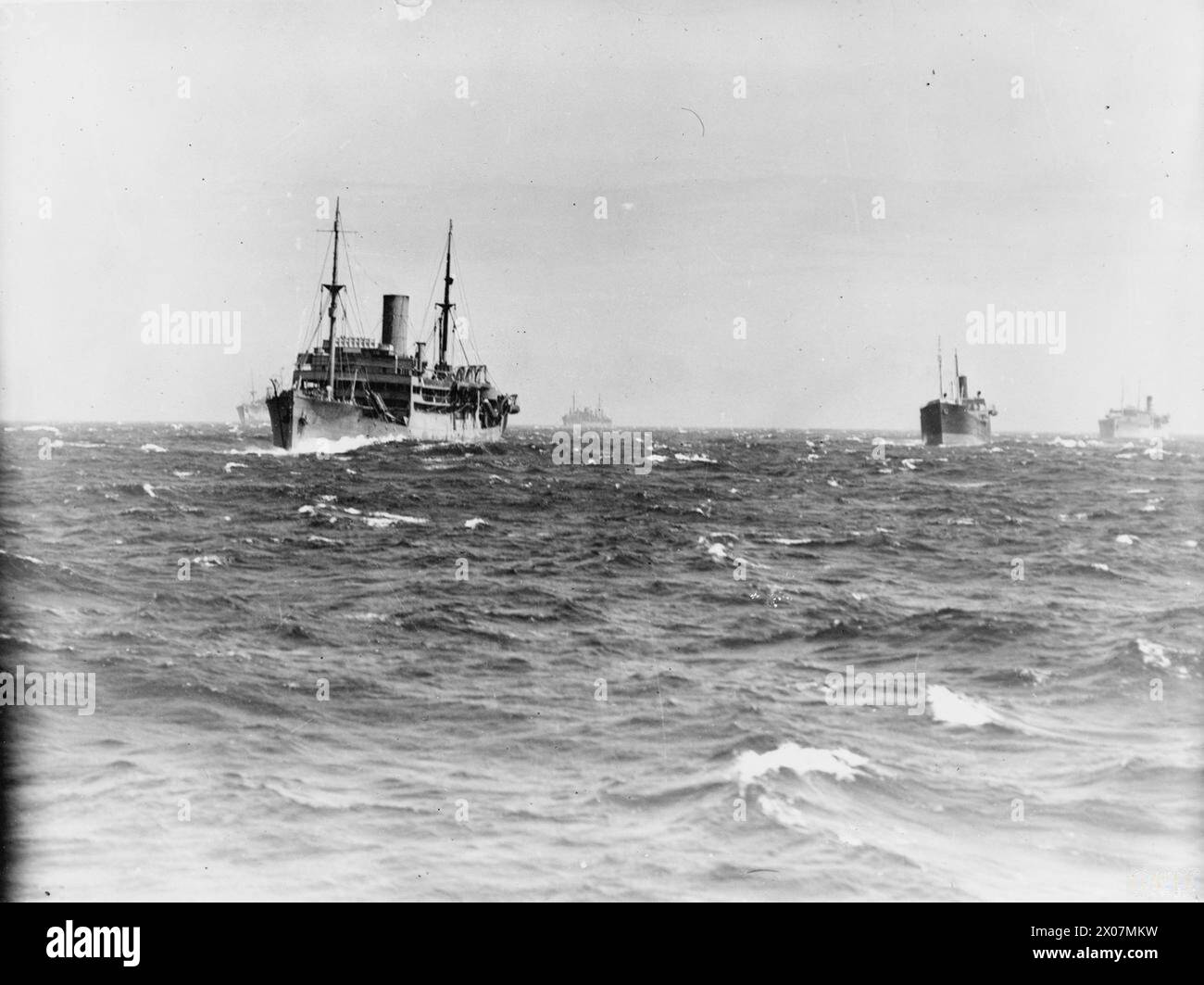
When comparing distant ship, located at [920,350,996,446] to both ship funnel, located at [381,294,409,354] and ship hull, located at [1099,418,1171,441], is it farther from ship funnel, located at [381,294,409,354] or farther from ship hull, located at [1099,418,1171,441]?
ship funnel, located at [381,294,409,354]

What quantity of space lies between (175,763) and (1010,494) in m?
25.2

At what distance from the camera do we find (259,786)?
29.5 feet

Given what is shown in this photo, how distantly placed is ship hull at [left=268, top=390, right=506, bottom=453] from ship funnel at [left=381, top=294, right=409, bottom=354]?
17.8 feet

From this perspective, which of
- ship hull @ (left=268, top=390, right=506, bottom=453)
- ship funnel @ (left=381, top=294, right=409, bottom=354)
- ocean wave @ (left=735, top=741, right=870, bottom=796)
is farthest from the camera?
ship funnel @ (left=381, top=294, right=409, bottom=354)

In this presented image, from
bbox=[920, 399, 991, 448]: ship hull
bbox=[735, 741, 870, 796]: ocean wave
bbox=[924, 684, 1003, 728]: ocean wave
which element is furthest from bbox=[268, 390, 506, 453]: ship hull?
bbox=[735, 741, 870, 796]: ocean wave

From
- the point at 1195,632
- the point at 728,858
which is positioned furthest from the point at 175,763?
the point at 1195,632

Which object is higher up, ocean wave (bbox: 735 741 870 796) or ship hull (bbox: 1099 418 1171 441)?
ship hull (bbox: 1099 418 1171 441)

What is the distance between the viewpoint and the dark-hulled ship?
52.6 meters

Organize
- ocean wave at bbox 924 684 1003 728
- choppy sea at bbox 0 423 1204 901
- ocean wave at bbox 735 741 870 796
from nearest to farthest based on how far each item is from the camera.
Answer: choppy sea at bbox 0 423 1204 901 → ocean wave at bbox 735 741 870 796 → ocean wave at bbox 924 684 1003 728

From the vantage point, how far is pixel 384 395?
63.6 m

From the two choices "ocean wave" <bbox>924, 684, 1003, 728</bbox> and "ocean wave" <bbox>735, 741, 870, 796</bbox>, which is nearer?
"ocean wave" <bbox>735, 741, 870, 796</bbox>

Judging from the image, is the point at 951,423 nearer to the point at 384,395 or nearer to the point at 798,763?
the point at 384,395

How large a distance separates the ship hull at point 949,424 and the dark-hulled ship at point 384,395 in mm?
33205

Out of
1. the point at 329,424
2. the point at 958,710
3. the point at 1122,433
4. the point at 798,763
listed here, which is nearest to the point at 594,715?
the point at 798,763
